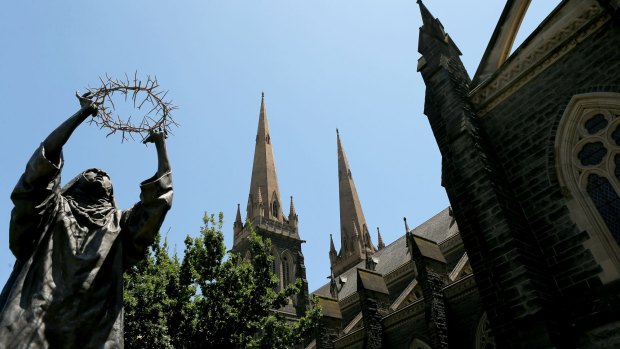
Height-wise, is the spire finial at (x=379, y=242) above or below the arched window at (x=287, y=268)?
above

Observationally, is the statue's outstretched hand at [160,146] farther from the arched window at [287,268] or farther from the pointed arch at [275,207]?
the pointed arch at [275,207]

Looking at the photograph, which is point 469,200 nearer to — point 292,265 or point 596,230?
point 596,230

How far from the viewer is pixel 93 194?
3.10m

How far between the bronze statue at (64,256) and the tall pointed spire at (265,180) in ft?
129

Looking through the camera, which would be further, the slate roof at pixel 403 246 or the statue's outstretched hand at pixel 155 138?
the slate roof at pixel 403 246

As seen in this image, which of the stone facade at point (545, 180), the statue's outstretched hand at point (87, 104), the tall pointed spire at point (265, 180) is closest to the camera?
the statue's outstretched hand at point (87, 104)

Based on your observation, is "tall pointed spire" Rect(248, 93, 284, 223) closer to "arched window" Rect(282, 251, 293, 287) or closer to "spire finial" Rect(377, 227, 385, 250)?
"arched window" Rect(282, 251, 293, 287)

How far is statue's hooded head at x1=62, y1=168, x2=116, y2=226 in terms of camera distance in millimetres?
2959

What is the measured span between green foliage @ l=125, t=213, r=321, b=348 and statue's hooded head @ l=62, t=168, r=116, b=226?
10123 millimetres

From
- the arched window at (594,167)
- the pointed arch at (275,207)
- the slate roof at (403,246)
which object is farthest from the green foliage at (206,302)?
the pointed arch at (275,207)

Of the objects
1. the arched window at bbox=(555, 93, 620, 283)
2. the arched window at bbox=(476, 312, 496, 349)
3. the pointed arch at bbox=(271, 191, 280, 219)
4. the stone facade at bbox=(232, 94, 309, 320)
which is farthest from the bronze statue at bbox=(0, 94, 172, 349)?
the pointed arch at bbox=(271, 191, 280, 219)

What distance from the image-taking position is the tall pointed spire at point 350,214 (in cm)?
4536

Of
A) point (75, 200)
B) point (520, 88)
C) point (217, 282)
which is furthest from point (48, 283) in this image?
point (217, 282)

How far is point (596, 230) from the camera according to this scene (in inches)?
298
